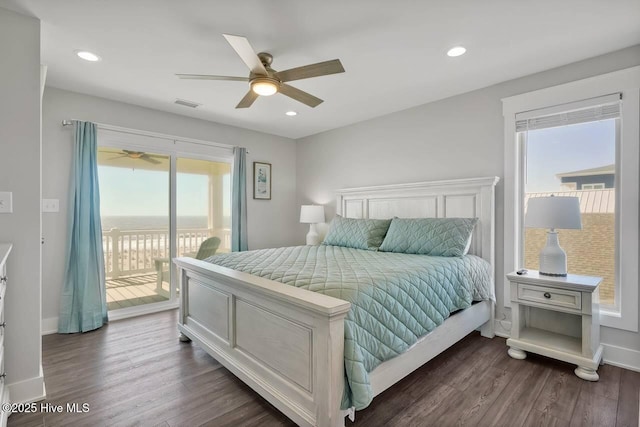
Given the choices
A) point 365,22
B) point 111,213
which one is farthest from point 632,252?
point 111,213

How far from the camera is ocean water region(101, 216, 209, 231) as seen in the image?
3594 millimetres

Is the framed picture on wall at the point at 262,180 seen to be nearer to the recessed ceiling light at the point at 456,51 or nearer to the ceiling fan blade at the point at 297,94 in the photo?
the ceiling fan blade at the point at 297,94

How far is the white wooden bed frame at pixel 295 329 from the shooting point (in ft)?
4.90

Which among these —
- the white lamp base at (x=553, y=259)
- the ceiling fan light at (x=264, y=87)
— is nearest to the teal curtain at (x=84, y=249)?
the ceiling fan light at (x=264, y=87)

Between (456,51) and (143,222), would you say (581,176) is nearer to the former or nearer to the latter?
(456,51)

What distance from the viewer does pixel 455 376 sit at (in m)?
2.22

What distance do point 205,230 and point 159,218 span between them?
0.62m

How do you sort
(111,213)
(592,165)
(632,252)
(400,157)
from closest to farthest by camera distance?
(632,252) < (592,165) < (111,213) < (400,157)

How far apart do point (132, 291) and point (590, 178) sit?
489 cm

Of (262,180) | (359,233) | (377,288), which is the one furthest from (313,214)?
(377,288)

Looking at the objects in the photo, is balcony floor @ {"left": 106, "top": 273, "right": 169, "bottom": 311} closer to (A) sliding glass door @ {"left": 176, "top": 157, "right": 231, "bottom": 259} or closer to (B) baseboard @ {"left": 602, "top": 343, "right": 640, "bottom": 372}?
(A) sliding glass door @ {"left": 176, "top": 157, "right": 231, "bottom": 259}

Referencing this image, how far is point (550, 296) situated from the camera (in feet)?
7.82

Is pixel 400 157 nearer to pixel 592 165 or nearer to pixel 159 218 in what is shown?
pixel 592 165

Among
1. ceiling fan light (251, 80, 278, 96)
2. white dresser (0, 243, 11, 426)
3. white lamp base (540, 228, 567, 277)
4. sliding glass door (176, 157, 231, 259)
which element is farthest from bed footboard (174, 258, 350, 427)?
white lamp base (540, 228, 567, 277)
